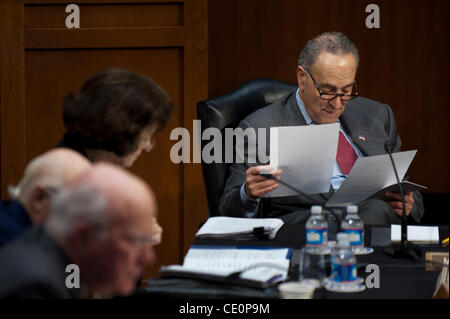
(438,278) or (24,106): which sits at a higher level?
(24,106)

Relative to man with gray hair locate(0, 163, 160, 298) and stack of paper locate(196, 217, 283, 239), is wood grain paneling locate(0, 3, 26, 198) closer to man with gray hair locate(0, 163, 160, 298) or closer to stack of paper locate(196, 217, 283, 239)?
stack of paper locate(196, 217, 283, 239)

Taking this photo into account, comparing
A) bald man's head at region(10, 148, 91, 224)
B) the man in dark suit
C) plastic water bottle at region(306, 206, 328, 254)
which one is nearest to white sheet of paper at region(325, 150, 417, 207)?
the man in dark suit

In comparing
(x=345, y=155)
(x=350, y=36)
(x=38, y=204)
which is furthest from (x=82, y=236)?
(x=350, y=36)

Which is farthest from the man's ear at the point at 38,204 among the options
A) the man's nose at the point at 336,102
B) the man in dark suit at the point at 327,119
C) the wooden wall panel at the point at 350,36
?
A: the wooden wall panel at the point at 350,36

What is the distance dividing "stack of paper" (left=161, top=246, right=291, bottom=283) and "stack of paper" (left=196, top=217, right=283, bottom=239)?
0.14m

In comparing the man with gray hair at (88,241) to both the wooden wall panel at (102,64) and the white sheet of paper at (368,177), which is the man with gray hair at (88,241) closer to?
the white sheet of paper at (368,177)

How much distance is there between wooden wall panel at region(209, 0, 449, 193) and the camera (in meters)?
4.36

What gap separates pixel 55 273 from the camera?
3.68 ft

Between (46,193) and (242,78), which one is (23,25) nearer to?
(242,78)

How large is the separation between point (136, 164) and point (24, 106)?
68 centimetres

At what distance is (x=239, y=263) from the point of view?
1852mm

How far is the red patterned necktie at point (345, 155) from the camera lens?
9.43 feet

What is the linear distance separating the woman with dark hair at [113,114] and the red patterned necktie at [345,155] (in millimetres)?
1152
